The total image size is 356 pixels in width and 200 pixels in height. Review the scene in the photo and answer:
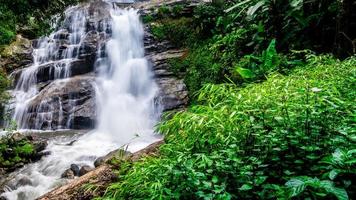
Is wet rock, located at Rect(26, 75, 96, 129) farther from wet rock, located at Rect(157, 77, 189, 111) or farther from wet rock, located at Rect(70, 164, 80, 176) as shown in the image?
wet rock, located at Rect(70, 164, 80, 176)

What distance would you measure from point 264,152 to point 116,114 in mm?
9965

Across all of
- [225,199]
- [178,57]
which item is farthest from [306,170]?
[178,57]

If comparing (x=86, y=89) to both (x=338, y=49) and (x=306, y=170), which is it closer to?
(x=338, y=49)

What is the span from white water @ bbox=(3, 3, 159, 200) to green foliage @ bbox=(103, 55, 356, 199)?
167 inches

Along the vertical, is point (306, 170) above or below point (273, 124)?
below

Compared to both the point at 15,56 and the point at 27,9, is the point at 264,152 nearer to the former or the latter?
the point at 27,9

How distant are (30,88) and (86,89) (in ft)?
8.50

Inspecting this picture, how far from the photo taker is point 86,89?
41.6ft

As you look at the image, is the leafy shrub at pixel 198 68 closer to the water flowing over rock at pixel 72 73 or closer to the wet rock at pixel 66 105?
the water flowing over rock at pixel 72 73

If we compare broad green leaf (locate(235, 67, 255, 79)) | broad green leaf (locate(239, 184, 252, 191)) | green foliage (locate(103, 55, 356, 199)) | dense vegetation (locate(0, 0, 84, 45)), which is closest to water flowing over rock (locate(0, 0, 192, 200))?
dense vegetation (locate(0, 0, 84, 45))

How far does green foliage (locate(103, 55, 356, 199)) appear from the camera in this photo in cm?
196

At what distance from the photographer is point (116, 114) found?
11.9 metres

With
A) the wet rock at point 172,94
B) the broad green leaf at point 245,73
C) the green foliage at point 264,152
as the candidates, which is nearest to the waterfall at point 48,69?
the wet rock at point 172,94

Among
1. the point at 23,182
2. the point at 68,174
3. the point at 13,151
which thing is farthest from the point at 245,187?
the point at 13,151
